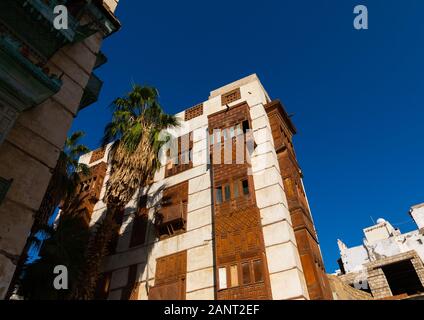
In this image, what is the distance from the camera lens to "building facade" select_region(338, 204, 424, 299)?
21.4 m

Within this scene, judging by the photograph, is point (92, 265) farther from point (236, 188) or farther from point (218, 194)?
point (236, 188)

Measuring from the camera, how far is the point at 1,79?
5324mm

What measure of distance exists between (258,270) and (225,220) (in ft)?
9.22

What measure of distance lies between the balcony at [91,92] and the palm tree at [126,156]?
16.1 feet

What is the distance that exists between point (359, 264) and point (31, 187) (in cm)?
3864

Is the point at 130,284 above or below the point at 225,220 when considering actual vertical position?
below

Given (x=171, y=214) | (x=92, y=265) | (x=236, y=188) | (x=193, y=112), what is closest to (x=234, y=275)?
(x=236, y=188)

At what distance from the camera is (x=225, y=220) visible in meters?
13.9

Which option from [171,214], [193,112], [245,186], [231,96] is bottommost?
[171,214]

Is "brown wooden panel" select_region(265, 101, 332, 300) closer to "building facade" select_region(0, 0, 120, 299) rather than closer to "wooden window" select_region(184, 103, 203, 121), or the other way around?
"wooden window" select_region(184, 103, 203, 121)

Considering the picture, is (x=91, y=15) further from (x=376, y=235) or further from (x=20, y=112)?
(x=376, y=235)

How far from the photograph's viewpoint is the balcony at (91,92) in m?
8.97
